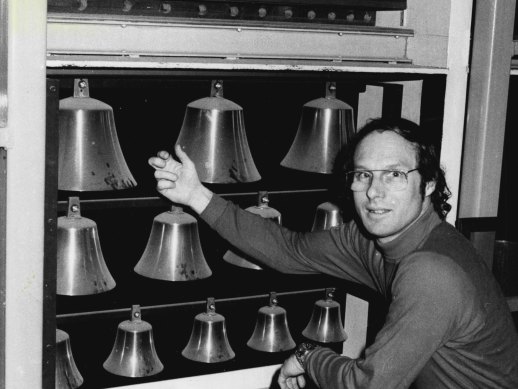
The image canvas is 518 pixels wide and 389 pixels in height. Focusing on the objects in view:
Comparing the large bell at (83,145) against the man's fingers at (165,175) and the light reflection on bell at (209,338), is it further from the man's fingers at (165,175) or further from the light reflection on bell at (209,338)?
the light reflection on bell at (209,338)

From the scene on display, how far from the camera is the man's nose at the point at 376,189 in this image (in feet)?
7.41

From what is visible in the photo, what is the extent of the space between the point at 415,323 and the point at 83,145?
934 mm

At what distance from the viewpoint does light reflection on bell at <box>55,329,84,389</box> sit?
102 inches

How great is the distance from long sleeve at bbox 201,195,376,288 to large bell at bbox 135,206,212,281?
0.34 ft

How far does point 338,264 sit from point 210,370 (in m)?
0.65

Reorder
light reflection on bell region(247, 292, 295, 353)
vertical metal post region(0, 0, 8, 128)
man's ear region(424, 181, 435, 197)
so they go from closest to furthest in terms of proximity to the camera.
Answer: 1. vertical metal post region(0, 0, 8, 128)
2. man's ear region(424, 181, 435, 197)
3. light reflection on bell region(247, 292, 295, 353)

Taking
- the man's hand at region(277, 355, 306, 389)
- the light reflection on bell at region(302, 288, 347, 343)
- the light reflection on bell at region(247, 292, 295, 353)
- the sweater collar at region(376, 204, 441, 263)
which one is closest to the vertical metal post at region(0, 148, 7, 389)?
the man's hand at region(277, 355, 306, 389)

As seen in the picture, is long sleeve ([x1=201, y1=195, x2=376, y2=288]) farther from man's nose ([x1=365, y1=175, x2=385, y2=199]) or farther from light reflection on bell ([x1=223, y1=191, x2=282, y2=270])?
man's nose ([x1=365, y1=175, x2=385, y2=199])

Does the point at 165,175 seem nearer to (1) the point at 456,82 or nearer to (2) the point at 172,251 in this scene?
(2) the point at 172,251

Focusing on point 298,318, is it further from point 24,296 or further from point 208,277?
point 24,296

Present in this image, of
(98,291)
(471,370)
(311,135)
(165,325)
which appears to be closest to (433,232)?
(471,370)

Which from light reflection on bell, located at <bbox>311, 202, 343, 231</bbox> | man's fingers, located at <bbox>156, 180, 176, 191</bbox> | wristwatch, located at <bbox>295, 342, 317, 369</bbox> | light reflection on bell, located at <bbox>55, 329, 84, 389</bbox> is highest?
man's fingers, located at <bbox>156, 180, 176, 191</bbox>

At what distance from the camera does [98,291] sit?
2465 mm

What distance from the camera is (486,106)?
2889 mm
